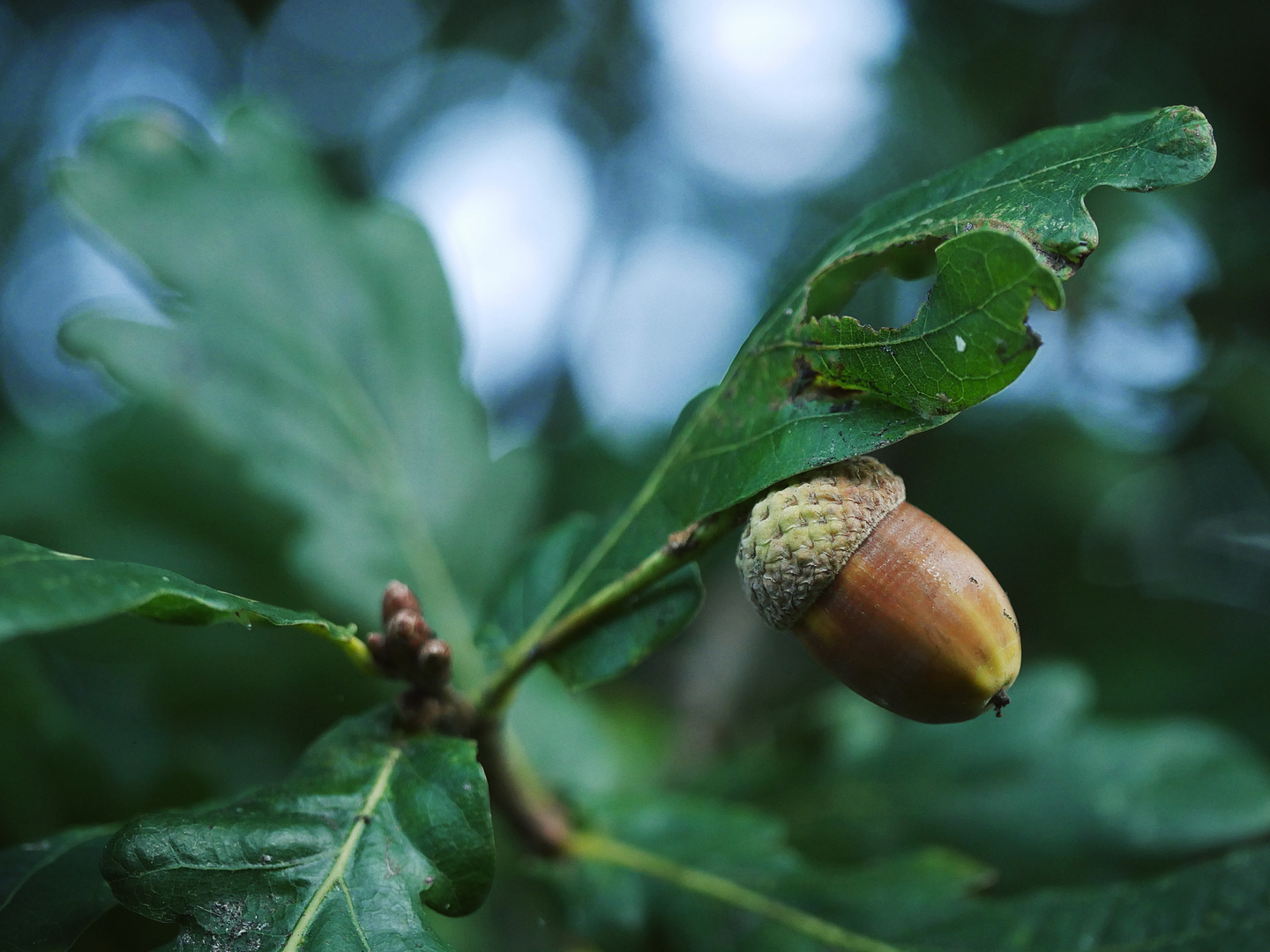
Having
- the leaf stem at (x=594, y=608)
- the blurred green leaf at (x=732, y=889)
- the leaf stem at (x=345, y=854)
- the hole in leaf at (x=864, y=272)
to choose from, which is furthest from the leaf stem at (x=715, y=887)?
the hole in leaf at (x=864, y=272)

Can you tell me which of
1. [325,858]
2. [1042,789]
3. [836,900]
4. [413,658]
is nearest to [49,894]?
[325,858]

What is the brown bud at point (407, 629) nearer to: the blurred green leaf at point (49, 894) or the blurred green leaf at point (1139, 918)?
the blurred green leaf at point (49, 894)

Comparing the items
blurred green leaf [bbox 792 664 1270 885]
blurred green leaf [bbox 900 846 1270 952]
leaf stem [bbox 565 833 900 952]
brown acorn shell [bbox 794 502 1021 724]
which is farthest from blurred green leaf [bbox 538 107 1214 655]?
blurred green leaf [bbox 792 664 1270 885]

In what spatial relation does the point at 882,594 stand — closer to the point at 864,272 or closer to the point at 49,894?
the point at 864,272

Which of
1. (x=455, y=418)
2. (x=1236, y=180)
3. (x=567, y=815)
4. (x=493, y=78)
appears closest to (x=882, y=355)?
(x=567, y=815)

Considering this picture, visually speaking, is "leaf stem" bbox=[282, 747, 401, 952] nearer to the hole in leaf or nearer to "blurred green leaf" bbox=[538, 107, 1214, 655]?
"blurred green leaf" bbox=[538, 107, 1214, 655]

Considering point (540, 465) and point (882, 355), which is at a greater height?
point (882, 355)

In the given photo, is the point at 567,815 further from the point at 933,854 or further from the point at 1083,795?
the point at 1083,795
